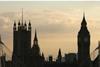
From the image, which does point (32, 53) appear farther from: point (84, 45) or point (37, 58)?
point (84, 45)

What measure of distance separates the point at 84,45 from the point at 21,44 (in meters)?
13.8

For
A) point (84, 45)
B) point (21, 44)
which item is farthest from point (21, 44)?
point (84, 45)

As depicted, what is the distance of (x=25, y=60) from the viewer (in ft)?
385

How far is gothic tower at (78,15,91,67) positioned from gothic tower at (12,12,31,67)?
36.8 feet

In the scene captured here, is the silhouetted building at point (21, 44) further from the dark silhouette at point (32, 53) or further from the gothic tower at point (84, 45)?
the gothic tower at point (84, 45)

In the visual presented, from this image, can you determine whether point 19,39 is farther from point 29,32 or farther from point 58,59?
point 58,59

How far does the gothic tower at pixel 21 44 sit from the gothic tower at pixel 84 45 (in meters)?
11.2

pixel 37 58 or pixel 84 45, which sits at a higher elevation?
pixel 84 45

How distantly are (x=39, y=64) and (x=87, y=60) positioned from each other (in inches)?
393

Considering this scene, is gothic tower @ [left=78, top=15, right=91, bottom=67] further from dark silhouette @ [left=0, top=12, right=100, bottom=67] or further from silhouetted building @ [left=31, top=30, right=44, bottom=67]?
silhouetted building @ [left=31, top=30, right=44, bottom=67]

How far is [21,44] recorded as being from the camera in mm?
118875

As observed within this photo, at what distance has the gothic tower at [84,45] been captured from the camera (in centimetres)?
11291

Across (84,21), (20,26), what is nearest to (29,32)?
(20,26)

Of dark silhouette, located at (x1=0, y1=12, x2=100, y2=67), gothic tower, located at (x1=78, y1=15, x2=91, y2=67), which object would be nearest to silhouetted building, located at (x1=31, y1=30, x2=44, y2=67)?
dark silhouette, located at (x1=0, y1=12, x2=100, y2=67)
